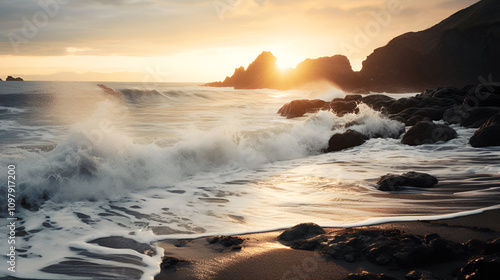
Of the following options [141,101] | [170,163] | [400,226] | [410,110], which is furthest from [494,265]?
[141,101]

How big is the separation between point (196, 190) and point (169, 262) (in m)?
3.28

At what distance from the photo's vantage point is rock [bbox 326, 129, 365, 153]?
1043 centimetres

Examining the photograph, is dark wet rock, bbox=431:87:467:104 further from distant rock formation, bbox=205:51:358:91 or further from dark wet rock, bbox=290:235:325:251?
distant rock formation, bbox=205:51:358:91

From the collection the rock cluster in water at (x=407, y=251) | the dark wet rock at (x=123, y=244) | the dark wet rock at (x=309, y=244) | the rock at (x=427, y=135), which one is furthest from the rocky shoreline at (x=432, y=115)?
the dark wet rock at (x=123, y=244)

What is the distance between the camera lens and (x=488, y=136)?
8.37 metres

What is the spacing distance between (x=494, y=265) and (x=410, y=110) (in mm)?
14884

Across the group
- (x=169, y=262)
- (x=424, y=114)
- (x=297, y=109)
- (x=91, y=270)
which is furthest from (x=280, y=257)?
(x=297, y=109)

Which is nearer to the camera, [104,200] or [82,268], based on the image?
[82,268]

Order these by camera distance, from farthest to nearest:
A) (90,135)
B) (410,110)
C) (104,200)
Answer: (410,110), (90,135), (104,200)

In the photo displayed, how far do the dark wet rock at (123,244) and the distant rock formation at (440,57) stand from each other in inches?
2703

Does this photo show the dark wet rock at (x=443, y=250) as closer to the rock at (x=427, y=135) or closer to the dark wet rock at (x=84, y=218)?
the dark wet rock at (x=84, y=218)

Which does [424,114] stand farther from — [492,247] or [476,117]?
[492,247]

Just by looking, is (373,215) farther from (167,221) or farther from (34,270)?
(34,270)

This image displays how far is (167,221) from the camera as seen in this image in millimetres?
4656
